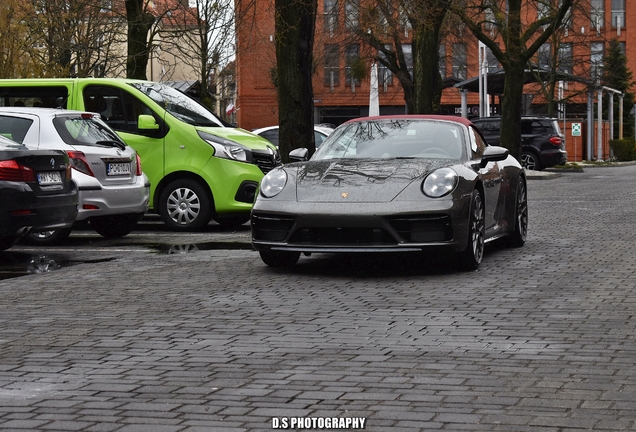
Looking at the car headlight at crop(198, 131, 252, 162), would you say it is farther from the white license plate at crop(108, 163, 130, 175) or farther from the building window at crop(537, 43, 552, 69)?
the building window at crop(537, 43, 552, 69)

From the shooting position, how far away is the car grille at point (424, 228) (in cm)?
945

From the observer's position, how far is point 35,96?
50.3 ft

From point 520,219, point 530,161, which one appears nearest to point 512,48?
point 530,161

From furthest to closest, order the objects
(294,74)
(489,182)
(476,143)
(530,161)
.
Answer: (530,161) → (294,74) → (476,143) → (489,182)

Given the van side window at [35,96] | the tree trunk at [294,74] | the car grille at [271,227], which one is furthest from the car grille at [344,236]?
the tree trunk at [294,74]

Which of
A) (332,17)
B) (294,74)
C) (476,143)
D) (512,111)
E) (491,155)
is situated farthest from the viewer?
(332,17)

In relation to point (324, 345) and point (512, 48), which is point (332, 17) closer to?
point (512, 48)

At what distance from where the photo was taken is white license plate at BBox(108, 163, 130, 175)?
13.3m

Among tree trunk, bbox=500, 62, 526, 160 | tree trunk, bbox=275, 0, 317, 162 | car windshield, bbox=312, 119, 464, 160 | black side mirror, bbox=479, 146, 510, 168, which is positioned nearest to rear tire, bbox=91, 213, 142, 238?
car windshield, bbox=312, 119, 464, 160

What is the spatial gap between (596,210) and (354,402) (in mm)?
14291

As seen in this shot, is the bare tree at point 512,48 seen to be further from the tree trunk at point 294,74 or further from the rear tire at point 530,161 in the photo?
the tree trunk at point 294,74

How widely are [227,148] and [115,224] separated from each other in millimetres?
1767

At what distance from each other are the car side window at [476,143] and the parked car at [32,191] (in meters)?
4.05

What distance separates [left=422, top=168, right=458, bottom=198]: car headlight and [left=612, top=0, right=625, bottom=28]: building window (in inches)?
2906
